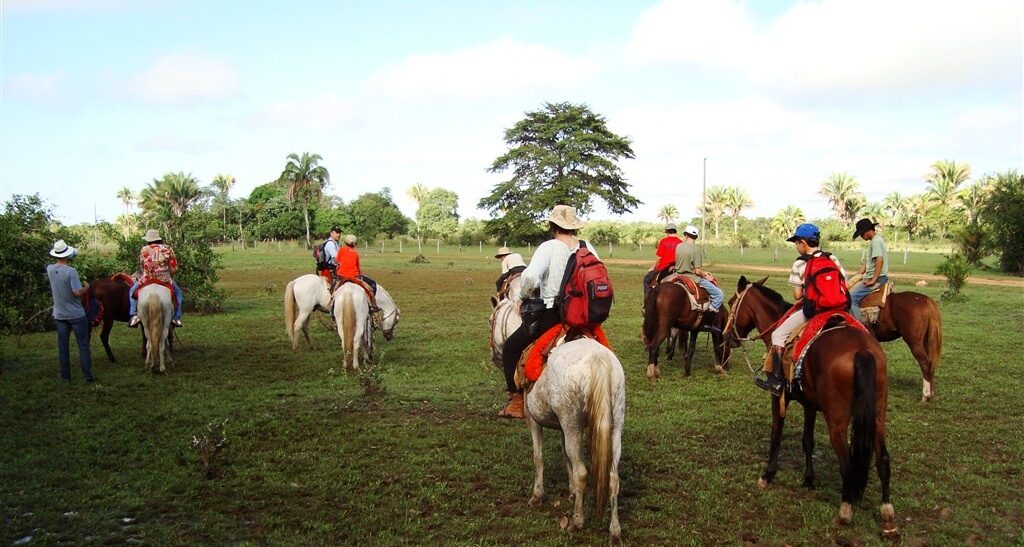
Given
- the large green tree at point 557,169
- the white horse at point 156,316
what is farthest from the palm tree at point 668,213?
the white horse at point 156,316

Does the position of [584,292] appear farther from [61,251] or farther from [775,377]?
[61,251]

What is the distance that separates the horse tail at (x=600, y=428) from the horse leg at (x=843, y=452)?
76.2 inches

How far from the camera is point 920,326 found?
9297 millimetres

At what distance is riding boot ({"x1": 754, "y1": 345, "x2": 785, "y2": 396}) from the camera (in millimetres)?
6137

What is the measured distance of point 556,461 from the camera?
22.5 ft

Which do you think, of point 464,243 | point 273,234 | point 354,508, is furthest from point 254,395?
point 273,234

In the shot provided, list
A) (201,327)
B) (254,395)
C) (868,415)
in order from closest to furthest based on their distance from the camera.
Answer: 1. (868,415)
2. (254,395)
3. (201,327)

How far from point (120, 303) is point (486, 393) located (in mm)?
7494

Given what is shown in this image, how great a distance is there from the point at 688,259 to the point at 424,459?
5.98 metres

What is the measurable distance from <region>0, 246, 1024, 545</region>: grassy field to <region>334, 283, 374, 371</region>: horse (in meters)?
0.45

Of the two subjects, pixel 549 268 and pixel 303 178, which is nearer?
pixel 549 268

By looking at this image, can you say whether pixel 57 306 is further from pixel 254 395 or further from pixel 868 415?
pixel 868 415

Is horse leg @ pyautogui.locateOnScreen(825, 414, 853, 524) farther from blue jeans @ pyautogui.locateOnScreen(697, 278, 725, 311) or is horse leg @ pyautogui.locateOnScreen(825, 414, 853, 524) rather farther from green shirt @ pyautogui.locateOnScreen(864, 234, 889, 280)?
blue jeans @ pyautogui.locateOnScreen(697, 278, 725, 311)

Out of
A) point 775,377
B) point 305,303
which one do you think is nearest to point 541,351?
point 775,377
